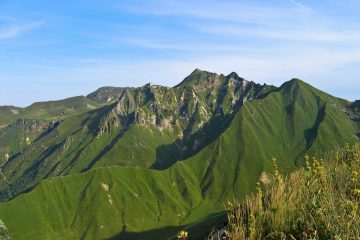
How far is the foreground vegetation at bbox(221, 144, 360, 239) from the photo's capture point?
8.03m

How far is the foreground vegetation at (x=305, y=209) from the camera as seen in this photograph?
26.3 ft

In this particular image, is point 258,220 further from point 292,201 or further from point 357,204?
point 357,204

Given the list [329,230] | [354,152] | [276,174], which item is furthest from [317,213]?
[354,152]

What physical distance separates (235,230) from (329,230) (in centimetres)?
183

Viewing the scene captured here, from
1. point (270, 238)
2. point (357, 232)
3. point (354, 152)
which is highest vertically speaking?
point (354, 152)

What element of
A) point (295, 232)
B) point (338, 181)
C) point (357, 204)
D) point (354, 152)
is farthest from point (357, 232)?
point (354, 152)

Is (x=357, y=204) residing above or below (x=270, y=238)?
above

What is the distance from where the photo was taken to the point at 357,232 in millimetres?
7238

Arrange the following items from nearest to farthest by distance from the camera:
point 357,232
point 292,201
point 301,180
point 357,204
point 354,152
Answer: point 357,232
point 357,204
point 292,201
point 301,180
point 354,152

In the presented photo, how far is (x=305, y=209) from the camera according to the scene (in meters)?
9.68

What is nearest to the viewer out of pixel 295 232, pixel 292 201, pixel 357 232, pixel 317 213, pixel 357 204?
pixel 357 232

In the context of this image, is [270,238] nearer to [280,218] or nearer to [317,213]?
[280,218]

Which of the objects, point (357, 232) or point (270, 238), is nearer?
point (357, 232)

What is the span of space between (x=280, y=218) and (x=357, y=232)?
255 cm
